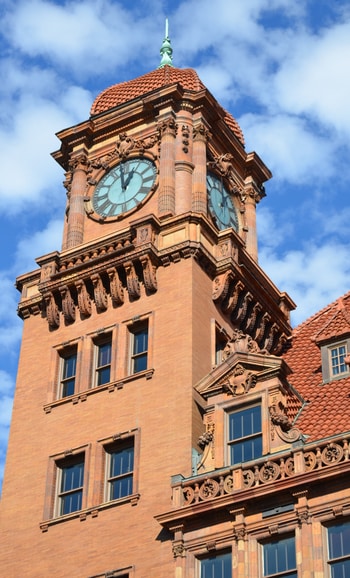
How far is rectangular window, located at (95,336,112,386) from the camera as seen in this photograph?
42.2 metres

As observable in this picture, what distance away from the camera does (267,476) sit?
116 feet

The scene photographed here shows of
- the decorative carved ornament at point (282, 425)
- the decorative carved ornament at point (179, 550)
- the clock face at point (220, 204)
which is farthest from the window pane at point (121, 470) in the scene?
the clock face at point (220, 204)

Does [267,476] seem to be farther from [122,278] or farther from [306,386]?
[122,278]

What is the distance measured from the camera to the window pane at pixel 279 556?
111ft

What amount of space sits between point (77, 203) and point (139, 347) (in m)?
8.10

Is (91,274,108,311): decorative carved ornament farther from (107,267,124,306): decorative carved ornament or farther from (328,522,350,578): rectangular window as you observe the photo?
(328,522,350,578): rectangular window

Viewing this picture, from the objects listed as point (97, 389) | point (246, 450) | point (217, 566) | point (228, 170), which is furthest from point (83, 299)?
point (217, 566)

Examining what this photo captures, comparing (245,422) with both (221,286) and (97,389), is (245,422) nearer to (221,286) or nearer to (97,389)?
(97,389)

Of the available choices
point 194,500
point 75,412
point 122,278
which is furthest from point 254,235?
point 194,500

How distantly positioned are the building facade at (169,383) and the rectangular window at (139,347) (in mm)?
45

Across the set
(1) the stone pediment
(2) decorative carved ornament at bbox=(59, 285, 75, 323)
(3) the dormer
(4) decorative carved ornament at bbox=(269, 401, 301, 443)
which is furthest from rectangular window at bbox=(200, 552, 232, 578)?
(2) decorative carved ornament at bbox=(59, 285, 75, 323)

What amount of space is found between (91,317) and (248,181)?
10424mm

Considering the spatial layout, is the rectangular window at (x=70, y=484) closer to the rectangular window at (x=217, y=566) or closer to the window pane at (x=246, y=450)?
the window pane at (x=246, y=450)

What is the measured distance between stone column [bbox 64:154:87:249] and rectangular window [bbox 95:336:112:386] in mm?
4866
